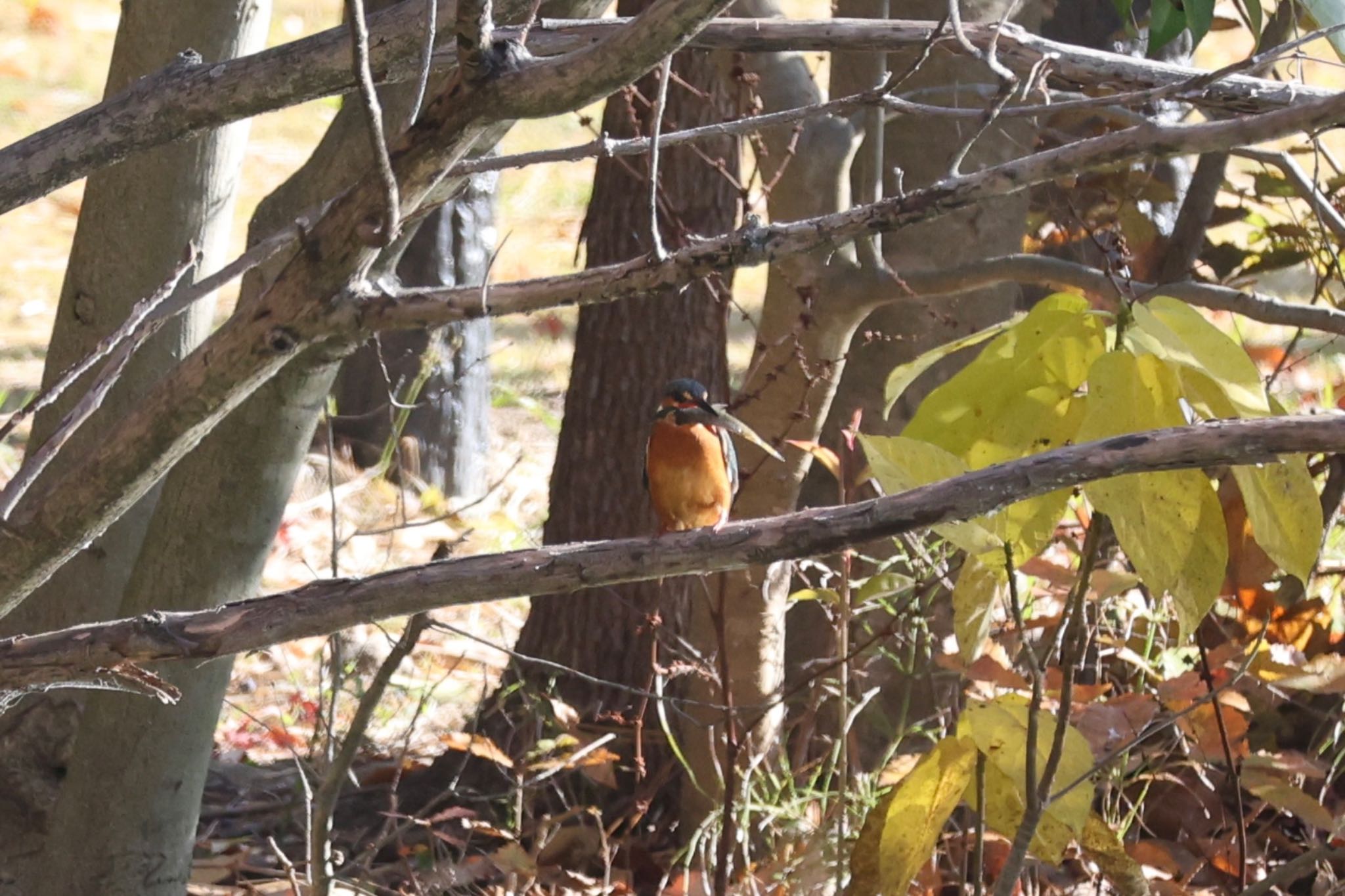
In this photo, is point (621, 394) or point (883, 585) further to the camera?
point (621, 394)

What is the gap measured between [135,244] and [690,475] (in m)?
1.38

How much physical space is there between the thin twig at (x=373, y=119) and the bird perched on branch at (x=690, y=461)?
4.40 ft

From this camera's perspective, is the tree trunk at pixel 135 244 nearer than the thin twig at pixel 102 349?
No

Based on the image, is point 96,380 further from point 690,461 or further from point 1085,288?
point 1085,288

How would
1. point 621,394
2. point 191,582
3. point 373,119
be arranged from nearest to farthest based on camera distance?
point 373,119, point 191,582, point 621,394

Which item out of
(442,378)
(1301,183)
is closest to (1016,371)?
(1301,183)

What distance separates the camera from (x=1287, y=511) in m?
1.65

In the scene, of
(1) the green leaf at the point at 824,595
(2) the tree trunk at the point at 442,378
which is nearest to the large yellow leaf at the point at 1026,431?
(1) the green leaf at the point at 824,595

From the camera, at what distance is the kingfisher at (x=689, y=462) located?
107 inches

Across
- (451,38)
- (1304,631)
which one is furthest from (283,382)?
(1304,631)

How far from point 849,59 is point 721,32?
3.84ft

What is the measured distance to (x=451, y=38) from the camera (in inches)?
80.2

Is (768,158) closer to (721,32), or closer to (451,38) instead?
(721,32)

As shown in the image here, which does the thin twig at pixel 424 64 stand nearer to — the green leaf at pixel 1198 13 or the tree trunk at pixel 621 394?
the green leaf at pixel 1198 13
